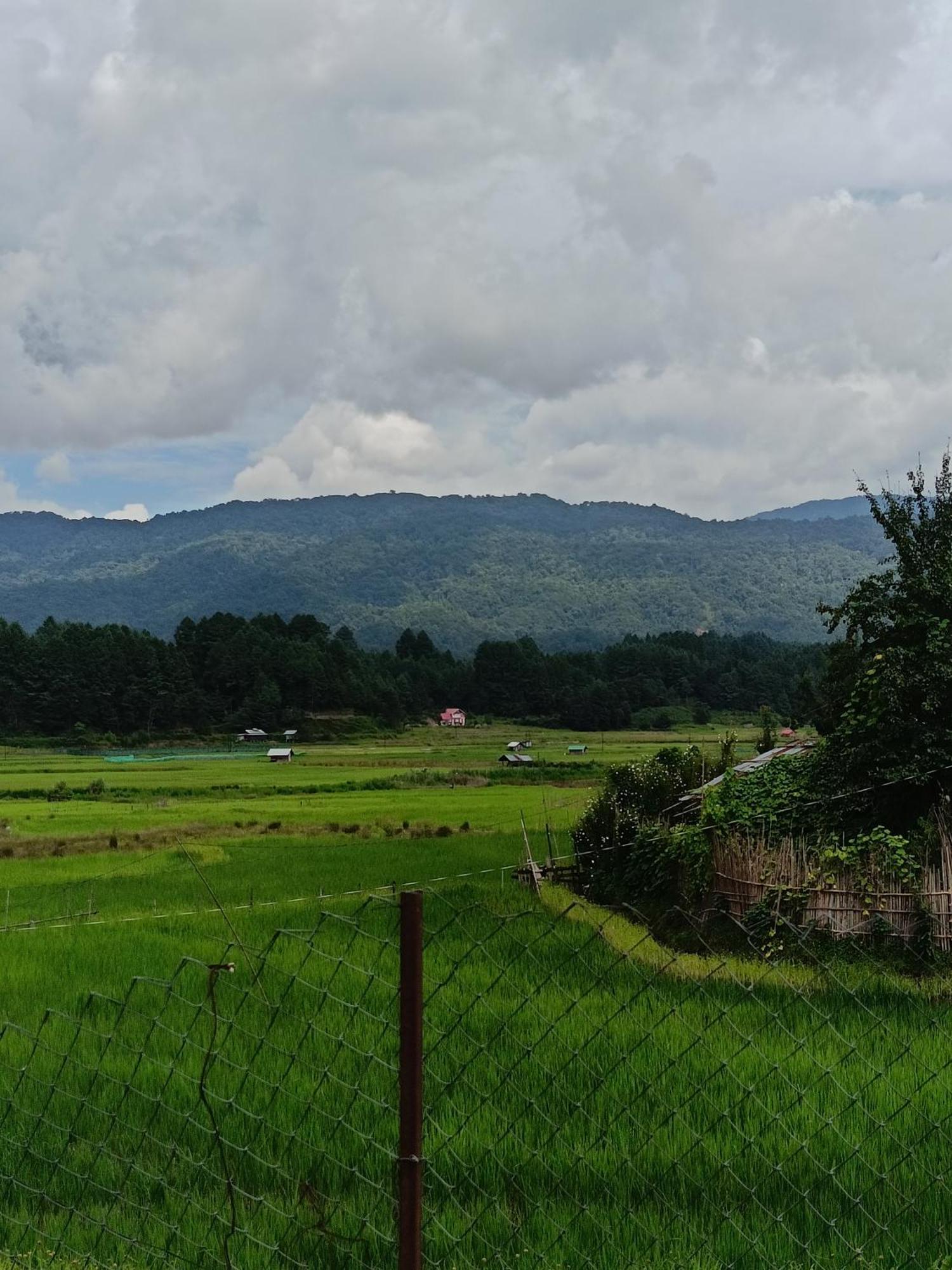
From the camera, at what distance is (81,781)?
46.2m

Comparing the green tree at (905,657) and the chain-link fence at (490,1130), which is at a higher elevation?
the green tree at (905,657)

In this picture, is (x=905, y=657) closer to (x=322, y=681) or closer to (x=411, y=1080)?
(x=411, y=1080)

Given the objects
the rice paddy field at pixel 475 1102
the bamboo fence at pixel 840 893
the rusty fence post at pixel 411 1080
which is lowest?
the rice paddy field at pixel 475 1102

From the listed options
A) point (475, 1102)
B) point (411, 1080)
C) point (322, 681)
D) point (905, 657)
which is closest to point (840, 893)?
point (905, 657)

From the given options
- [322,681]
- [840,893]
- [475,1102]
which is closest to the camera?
[475,1102]

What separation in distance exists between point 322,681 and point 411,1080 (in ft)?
267

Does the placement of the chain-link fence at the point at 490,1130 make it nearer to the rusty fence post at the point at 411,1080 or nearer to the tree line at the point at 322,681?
the rusty fence post at the point at 411,1080

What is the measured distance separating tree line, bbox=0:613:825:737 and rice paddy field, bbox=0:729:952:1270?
4522cm

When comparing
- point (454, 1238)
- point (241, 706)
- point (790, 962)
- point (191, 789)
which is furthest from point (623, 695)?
point (454, 1238)

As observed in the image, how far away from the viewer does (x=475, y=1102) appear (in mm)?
6828

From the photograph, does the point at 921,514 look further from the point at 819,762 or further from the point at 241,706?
the point at 241,706

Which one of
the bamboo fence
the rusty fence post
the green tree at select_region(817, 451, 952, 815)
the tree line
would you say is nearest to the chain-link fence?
the rusty fence post

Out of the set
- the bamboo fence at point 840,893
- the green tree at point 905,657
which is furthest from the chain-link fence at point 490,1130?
the green tree at point 905,657

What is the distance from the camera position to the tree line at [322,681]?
244 ft
